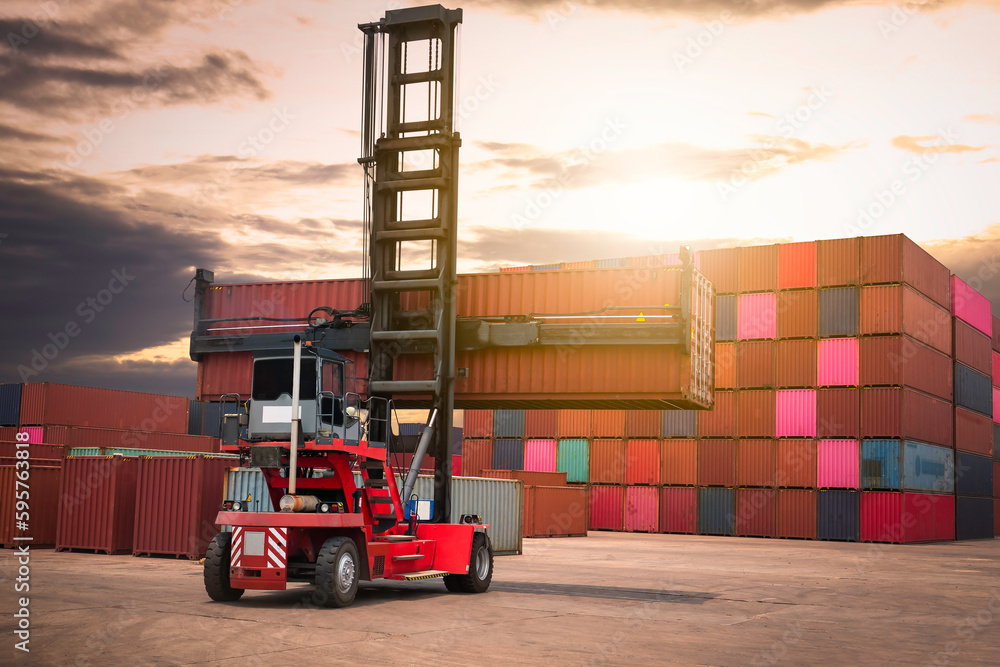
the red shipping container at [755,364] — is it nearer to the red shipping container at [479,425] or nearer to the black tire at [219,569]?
the red shipping container at [479,425]

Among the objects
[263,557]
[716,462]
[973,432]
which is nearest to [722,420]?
[716,462]

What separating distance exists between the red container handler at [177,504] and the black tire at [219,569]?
1014 cm

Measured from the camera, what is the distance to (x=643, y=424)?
54.8 m

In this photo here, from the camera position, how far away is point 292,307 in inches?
876

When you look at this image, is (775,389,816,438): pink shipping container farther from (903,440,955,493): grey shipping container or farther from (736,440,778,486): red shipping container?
(903,440,955,493): grey shipping container

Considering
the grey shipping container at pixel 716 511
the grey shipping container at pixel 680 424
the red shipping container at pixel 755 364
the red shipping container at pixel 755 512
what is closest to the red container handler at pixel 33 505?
the grey shipping container at pixel 680 424

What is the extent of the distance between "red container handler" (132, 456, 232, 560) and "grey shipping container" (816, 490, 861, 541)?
33.0 metres

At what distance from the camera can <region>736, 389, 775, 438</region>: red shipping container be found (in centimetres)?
5022

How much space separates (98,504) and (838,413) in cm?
3605

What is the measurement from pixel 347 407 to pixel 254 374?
1.63 m

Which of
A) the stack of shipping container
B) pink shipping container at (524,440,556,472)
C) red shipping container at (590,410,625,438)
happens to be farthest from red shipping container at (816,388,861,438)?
pink shipping container at (524,440,556,472)

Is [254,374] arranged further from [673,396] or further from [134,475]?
[134,475]

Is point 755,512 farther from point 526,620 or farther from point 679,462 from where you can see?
point 526,620

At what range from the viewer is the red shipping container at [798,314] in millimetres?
49219
